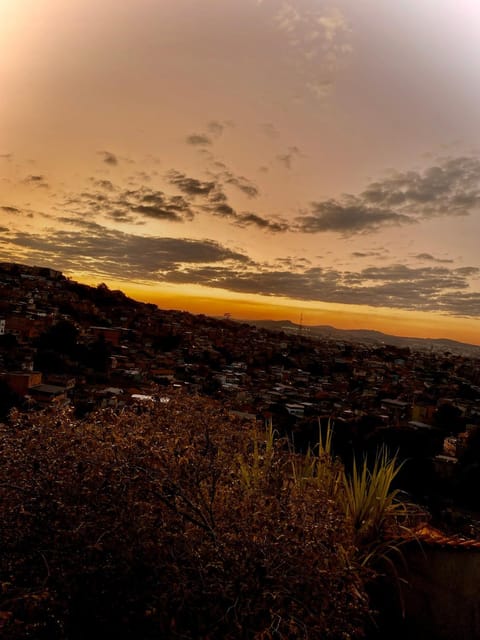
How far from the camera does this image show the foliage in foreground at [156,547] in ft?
4.33

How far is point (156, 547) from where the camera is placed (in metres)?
1.50

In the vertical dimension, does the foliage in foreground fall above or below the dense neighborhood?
above

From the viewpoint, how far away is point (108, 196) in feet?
26.0

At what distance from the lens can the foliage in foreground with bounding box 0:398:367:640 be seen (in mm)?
1321

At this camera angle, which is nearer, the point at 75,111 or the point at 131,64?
the point at 131,64

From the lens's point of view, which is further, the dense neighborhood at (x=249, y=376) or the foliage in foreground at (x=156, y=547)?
the dense neighborhood at (x=249, y=376)

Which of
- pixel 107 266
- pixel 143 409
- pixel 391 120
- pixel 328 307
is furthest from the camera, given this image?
pixel 328 307

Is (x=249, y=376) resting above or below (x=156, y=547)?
below

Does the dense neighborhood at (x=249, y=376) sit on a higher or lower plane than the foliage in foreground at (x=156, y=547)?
lower

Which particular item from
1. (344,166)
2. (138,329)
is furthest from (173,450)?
(138,329)

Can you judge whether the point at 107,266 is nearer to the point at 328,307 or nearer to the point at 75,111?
the point at 328,307

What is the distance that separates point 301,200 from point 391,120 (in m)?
2.00

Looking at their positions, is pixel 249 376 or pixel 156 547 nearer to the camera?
pixel 156 547

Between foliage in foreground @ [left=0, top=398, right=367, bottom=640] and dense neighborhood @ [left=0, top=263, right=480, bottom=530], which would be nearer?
foliage in foreground @ [left=0, top=398, right=367, bottom=640]
